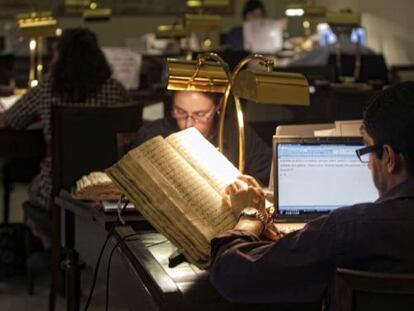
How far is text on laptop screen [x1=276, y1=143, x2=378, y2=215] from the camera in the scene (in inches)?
101

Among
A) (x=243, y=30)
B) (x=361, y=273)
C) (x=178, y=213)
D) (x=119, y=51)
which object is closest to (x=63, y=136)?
(x=178, y=213)

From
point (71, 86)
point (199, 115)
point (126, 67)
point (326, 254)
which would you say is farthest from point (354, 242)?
point (126, 67)

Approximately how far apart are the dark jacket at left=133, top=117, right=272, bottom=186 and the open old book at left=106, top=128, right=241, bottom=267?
2.61 ft

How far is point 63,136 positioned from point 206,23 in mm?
2346


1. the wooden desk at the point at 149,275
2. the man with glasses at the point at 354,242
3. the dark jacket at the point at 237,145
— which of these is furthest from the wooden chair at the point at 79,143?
the man with glasses at the point at 354,242

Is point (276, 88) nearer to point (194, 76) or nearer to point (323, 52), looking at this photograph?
point (194, 76)

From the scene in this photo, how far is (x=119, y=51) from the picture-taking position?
6.82 m

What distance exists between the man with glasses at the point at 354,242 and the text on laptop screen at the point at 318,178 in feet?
→ 1.89

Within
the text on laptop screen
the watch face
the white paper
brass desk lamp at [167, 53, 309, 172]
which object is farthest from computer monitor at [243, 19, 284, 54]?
the watch face

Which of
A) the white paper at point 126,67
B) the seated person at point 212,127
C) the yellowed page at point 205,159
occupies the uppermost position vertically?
the yellowed page at point 205,159

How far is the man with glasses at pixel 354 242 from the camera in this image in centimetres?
180

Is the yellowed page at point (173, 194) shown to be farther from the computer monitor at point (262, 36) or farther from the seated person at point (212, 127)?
the computer monitor at point (262, 36)

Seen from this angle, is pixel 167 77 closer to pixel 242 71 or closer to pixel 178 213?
pixel 242 71

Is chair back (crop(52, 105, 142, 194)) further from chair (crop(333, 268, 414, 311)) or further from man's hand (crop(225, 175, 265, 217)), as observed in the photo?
chair (crop(333, 268, 414, 311))
